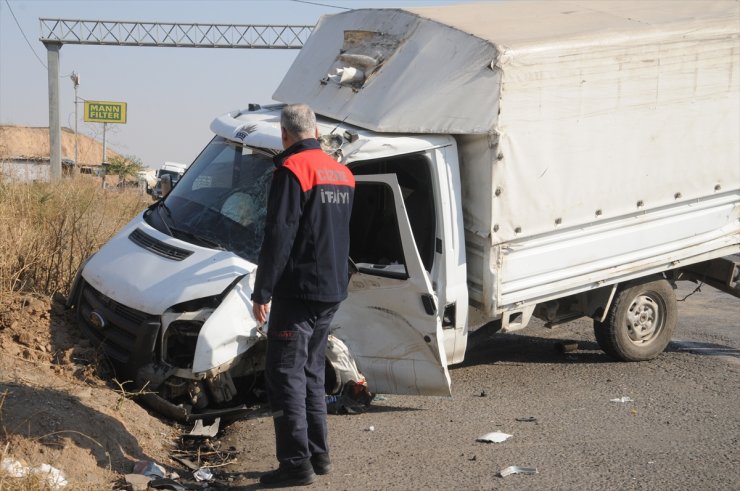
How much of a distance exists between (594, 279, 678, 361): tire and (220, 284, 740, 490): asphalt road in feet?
0.49

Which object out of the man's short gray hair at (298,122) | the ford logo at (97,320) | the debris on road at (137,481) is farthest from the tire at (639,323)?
the debris on road at (137,481)

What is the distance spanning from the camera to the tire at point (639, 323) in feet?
25.2

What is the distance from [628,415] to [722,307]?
478 centimetres

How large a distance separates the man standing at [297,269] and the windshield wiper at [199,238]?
4.63 ft

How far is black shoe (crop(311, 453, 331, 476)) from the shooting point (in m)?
5.07

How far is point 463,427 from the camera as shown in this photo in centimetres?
614

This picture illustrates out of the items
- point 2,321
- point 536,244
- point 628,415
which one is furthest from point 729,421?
point 2,321

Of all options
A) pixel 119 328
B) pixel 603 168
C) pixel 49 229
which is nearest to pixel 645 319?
pixel 603 168

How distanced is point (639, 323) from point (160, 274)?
4399 millimetres

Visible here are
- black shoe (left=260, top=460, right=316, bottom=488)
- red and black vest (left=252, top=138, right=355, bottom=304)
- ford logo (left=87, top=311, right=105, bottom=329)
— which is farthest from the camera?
ford logo (left=87, top=311, right=105, bottom=329)

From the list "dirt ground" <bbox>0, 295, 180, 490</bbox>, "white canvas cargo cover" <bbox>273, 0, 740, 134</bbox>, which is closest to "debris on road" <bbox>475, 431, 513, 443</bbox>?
"dirt ground" <bbox>0, 295, 180, 490</bbox>

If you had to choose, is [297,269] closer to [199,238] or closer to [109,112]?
[199,238]

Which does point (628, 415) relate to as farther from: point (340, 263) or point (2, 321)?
point (2, 321)

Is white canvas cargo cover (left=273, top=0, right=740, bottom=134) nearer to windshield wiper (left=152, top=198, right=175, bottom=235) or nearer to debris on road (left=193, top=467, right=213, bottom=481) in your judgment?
windshield wiper (left=152, top=198, right=175, bottom=235)
